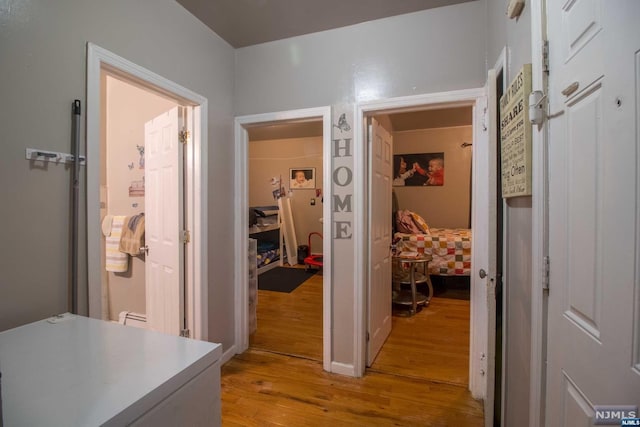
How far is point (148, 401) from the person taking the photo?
2.07ft

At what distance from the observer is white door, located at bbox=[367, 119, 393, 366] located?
211 centimetres

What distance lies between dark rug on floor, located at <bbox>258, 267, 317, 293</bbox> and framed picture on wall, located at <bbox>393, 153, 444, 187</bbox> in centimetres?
248

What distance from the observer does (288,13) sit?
186 cm

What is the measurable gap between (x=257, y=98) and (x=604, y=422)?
2.51 meters

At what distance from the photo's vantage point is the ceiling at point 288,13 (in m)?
1.76

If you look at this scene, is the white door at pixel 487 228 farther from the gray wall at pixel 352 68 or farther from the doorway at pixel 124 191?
the doorway at pixel 124 191

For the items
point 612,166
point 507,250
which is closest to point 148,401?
point 612,166

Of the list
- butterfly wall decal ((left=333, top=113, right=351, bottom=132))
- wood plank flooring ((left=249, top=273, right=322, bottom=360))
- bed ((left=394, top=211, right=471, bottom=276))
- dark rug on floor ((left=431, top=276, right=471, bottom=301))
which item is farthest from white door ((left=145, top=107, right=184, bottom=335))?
dark rug on floor ((left=431, top=276, right=471, bottom=301))

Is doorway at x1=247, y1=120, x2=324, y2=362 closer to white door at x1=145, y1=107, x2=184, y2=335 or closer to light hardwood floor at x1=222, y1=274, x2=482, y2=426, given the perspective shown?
light hardwood floor at x1=222, y1=274, x2=482, y2=426

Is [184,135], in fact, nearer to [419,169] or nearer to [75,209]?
[75,209]

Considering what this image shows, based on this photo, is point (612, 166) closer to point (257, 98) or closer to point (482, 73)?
point (482, 73)

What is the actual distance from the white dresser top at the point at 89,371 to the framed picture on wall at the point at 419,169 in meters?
4.78

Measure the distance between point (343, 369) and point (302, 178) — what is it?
13.8 ft

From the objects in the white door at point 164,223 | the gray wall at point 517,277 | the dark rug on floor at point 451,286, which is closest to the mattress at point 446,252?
the dark rug on floor at point 451,286
